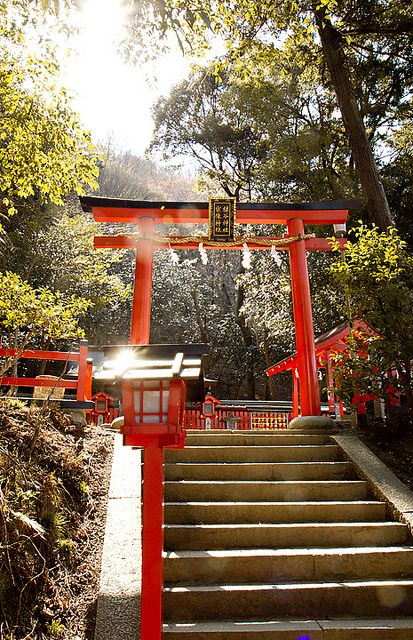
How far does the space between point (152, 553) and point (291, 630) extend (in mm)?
1269

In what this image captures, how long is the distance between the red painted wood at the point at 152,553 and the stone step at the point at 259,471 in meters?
2.05

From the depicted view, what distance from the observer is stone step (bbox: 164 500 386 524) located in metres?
4.43

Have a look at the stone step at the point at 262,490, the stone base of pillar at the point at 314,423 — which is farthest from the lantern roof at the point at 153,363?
the stone base of pillar at the point at 314,423

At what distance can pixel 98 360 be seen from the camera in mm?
18750

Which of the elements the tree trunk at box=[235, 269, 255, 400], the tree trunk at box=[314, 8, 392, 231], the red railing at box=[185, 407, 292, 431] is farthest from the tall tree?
the tree trunk at box=[235, 269, 255, 400]

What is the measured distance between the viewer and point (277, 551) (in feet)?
13.3

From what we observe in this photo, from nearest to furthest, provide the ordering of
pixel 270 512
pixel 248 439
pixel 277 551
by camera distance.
→ pixel 277 551
pixel 270 512
pixel 248 439

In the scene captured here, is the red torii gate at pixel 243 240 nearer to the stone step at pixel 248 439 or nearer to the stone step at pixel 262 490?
the stone step at pixel 248 439

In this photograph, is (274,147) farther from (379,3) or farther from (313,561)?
(313,561)

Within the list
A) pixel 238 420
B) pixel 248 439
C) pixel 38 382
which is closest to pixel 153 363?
pixel 248 439

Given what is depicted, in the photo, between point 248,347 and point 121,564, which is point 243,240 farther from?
point 248,347

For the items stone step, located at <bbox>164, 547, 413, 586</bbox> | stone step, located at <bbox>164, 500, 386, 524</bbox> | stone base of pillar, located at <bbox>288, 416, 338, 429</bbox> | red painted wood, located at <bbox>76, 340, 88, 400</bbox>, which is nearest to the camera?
stone step, located at <bbox>164, 547, 413, 586</bbox>

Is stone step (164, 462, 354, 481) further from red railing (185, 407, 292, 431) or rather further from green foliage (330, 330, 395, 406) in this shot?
red railing (185, 407, 292, 431)

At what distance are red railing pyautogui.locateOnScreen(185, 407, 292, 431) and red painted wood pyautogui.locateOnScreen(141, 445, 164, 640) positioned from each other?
33.0ft
